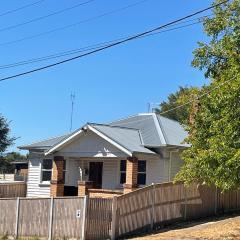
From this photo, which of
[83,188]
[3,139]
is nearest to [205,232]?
[83,188]

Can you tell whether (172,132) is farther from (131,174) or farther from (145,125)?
(131,174)

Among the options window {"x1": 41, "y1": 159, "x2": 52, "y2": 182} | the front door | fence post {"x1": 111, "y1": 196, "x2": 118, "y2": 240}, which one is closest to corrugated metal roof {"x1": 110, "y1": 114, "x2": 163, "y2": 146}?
the front door

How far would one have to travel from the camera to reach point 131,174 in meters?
26.8

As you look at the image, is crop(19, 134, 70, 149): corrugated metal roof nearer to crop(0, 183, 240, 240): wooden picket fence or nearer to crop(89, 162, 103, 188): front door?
crop(89, 162, 103, 188): front door

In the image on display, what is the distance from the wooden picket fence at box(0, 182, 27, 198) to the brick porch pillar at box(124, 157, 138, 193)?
7292mm

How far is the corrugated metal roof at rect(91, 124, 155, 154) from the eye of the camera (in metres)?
27.5

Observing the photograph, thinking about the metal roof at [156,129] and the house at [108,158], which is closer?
the house at [108,158]

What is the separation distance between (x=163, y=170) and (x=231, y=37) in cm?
1149

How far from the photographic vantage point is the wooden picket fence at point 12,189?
30.6m

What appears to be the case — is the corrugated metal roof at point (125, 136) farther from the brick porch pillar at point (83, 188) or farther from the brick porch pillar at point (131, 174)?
the brick porch pillar at point (83, 188)

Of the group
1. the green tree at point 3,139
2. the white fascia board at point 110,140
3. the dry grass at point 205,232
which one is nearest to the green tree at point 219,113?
the dry grass at point 205,232

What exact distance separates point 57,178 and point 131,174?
493 centimetres

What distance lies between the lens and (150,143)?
28406 millimetres

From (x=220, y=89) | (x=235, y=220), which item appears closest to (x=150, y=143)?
(x=235, y=220)
